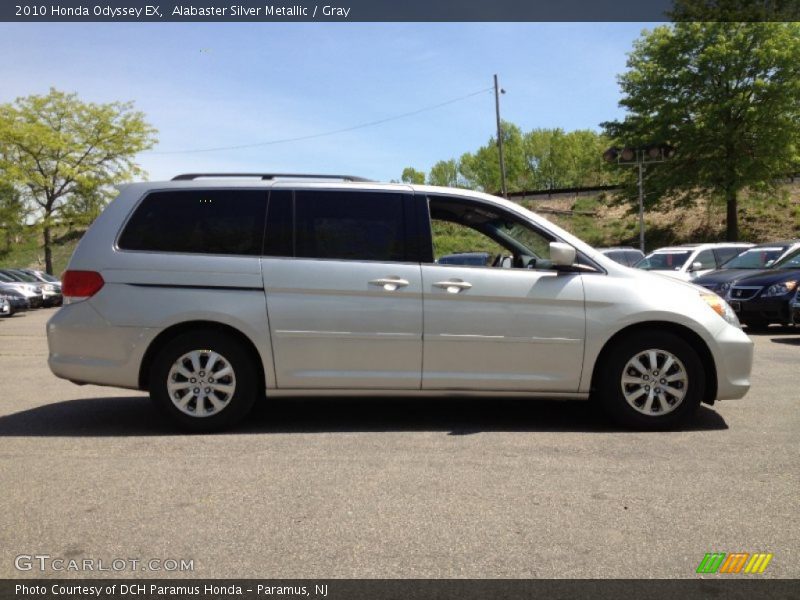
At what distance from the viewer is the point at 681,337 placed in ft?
18.8

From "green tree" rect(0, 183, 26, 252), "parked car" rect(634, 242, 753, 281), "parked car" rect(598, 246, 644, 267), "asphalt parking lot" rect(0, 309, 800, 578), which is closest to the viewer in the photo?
"asphalt parking lot" rect(0, 309, 800, 578)

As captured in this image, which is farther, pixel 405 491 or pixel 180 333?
pixel 180 333

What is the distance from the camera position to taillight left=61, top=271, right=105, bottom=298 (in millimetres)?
5648

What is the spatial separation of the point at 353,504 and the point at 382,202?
8.41 ft

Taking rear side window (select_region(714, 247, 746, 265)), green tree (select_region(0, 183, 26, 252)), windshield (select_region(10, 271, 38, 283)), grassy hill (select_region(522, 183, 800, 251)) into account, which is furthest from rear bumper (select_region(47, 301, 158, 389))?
grassy hill (select_region(522, 183, 800, 251))

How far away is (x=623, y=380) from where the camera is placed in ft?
18.4

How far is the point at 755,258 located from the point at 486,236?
11.2 meters

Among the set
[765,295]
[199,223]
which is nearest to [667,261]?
[765,295]

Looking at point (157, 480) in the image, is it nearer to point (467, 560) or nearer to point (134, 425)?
point (134, 425)

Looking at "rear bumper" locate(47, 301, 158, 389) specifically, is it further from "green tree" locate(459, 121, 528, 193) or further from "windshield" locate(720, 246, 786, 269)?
"green tree" locate(459, 121, 528, 193)

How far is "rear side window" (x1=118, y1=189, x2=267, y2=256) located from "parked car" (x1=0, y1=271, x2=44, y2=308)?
21.4 m

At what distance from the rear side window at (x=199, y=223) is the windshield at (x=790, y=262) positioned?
36.5 ft

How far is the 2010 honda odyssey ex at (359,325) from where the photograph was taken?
5.58m

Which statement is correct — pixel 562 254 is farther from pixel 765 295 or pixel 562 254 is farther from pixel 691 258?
pixel 691 258
